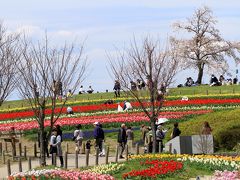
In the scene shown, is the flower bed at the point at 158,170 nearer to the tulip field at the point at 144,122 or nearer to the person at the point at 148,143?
the tulip field at the point at 144,122

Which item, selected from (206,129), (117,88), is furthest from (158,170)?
(117,88)

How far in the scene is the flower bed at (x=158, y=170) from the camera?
21.2 meters

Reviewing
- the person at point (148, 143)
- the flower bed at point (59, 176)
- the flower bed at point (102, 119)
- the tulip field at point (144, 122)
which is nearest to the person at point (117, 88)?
the tulip field at point (144, 122)

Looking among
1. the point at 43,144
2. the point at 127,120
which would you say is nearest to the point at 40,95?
the point at 43,144

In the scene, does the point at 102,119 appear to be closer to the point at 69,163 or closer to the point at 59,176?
the point at 69,163

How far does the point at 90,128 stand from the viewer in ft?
135

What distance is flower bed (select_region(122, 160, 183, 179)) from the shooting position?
69.5 ft

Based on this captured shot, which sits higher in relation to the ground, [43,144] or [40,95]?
[40,95]

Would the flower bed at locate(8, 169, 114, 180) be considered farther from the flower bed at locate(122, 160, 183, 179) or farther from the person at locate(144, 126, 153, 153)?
the person at locate(144, 126, 153, 153)

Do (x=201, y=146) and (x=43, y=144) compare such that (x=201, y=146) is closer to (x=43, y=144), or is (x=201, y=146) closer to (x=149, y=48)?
(x=43, y=144)

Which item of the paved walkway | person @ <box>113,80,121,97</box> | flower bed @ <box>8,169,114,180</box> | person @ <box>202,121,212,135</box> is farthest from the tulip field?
the paved walkway

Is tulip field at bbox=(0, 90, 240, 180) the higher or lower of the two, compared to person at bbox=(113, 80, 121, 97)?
lower

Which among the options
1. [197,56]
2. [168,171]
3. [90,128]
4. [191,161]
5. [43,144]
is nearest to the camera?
[168,171]

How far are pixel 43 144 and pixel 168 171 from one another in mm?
7722
